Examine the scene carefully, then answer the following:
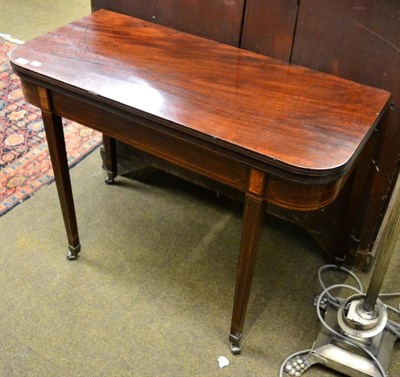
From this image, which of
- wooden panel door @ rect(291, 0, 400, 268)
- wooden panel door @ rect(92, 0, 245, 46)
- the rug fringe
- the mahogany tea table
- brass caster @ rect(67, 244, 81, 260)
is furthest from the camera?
the rug fringe

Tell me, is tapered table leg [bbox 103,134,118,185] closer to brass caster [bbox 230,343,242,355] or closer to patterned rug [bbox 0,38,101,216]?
patterned rug [bbox 0,38,101,216]

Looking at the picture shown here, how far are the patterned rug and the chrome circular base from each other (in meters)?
1.29

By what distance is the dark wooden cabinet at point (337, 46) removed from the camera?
1281 mm

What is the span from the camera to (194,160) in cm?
118

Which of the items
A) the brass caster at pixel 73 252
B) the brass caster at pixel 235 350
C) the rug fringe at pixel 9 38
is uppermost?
the rug fringe at pixel 9 38

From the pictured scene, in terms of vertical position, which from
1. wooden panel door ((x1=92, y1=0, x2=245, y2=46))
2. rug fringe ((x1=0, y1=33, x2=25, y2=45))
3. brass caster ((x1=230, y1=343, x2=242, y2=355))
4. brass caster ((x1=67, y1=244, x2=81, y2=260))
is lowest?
brass caster ((x1=230, y1=343, x2=242, y2=355))

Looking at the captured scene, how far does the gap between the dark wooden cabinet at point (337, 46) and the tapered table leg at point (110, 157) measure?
51cm

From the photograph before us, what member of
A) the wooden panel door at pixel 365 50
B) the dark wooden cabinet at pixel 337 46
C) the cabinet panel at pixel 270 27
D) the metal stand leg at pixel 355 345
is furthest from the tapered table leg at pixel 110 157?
the metal stand leg at pixel 355 345

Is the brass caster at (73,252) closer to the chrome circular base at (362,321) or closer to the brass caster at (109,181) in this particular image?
the brass caster at (109,181)

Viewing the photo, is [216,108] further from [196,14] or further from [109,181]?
[109,181]

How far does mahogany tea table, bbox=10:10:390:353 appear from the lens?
3.55ft

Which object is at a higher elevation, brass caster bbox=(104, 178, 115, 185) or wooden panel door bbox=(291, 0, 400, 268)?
wooden panel door bbox=(291, 0, 400, 268)

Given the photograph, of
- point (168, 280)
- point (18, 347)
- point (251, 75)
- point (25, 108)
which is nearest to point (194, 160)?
point (251, 75)

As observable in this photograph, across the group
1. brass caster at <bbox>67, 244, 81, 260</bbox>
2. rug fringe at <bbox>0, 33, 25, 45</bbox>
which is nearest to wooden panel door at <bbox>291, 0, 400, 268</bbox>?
brass caster at <bbox>67, 244, 81, 260</bbox>
